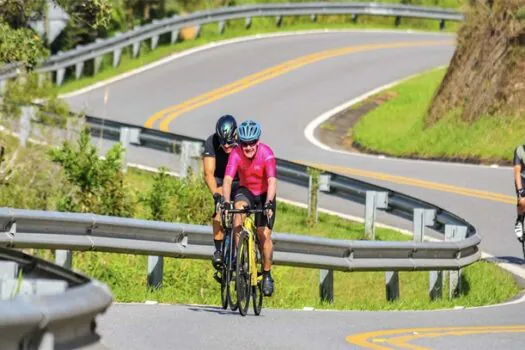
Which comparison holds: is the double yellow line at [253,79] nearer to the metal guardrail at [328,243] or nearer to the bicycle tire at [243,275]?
the metal guardrail at [328,243]

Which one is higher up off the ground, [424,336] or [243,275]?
[243,275]

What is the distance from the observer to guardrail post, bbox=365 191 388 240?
2122 centimetres

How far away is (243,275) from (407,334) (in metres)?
1.69

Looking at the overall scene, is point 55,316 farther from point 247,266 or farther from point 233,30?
point 233,30

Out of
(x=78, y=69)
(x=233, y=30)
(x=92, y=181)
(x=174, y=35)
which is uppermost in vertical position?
(x=233, y=30)

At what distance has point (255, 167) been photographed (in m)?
12.8

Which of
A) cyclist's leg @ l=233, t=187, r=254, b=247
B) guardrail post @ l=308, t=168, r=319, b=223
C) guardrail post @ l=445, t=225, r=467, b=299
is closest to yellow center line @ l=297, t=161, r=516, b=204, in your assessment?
guardrail post @ l=308, t=168, r=319, b=223

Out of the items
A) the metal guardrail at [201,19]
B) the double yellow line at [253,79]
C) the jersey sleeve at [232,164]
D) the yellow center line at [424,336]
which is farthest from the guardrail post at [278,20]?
the yellow center line at [424,336]

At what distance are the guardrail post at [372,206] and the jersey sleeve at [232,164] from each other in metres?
8.52

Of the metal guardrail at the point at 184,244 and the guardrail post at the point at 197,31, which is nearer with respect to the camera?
the metal guardrail at the point at 184,244

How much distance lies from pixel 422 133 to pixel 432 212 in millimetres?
13873

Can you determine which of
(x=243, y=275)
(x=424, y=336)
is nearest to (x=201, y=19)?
(x=243, y=275)

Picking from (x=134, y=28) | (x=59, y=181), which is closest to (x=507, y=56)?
(x=59, y=181)

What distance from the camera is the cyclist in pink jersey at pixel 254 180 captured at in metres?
12.6
